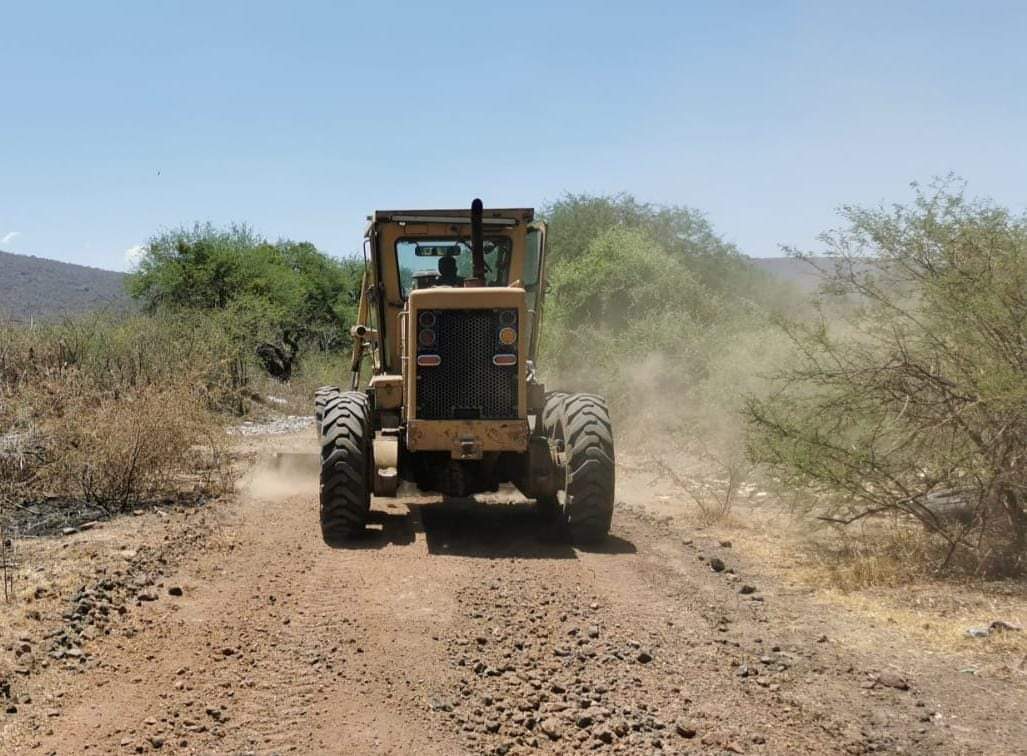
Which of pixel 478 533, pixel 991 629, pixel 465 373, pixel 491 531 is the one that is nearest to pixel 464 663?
pixel 991 629

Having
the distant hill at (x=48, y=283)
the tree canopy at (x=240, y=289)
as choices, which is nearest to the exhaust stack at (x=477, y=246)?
the tree canopy at (x=240, y=289)

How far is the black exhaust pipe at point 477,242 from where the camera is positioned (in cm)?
909

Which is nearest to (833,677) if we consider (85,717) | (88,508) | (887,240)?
(85,717)

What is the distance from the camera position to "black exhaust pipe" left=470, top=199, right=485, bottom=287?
909 centimetres

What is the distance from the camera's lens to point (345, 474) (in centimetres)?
860

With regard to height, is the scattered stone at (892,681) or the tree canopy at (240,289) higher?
the tree canopy at (240,289)

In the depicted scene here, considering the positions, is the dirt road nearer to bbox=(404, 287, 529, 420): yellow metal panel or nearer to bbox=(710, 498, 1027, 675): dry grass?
bbox=(710, 498, 1027, 675): dry grass

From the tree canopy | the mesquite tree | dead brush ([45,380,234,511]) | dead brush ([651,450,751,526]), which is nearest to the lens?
the mesquite tree

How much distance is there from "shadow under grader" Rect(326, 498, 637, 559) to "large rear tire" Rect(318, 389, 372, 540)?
175 millimetres

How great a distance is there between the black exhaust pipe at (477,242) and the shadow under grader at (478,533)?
2373mm

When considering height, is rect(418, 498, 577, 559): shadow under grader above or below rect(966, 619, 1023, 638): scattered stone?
below

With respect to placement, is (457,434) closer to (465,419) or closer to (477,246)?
(465,419)

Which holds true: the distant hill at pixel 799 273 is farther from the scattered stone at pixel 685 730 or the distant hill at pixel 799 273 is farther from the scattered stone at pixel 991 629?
the scattered stone at pixel 685 730

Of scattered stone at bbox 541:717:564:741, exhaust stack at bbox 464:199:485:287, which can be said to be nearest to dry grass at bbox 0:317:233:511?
exhaust stack at bbox 464:199:485:287
